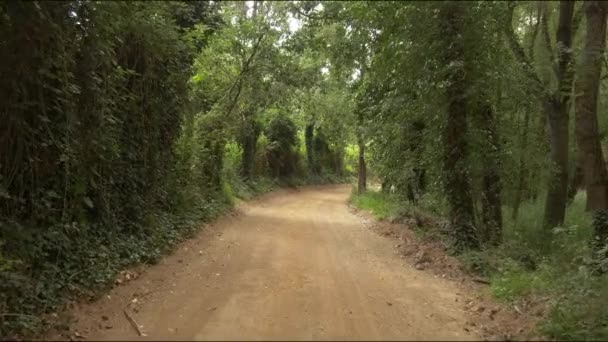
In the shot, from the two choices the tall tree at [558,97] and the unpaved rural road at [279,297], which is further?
the tall tree at [558,97]

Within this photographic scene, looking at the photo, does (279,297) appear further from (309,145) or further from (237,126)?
(309,145)

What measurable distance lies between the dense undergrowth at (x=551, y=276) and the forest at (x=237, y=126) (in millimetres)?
38

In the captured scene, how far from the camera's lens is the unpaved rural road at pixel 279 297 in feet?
20.2

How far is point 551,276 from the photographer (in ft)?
25.6

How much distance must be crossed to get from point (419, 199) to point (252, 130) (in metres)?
11.3

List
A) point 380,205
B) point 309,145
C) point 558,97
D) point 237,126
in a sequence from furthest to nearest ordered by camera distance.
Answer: point 309,145, point 237,126, point 380,205, point 558,97

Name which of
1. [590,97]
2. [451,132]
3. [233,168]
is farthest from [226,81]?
[590,97]

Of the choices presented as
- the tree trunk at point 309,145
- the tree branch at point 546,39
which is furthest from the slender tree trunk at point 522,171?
the tree trunk at point 309,145

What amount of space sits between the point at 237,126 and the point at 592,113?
1217cm

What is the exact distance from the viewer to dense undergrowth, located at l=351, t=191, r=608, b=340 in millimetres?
6223

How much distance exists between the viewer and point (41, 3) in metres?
6.75

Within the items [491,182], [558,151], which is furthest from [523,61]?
[491,182]

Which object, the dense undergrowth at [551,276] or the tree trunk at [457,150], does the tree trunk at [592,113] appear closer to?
the dense undergrowth at [551,276]

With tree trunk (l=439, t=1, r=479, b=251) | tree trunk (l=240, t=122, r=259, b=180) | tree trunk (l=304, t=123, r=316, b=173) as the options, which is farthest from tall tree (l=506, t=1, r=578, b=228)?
tree trunk (l=304, t=123, r=316, b=173)
